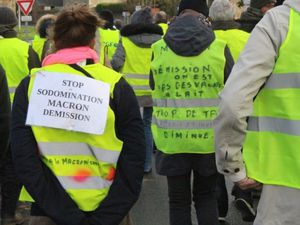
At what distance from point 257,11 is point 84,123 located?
3011 mm

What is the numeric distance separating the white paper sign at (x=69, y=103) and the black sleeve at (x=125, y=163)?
0.29 ft

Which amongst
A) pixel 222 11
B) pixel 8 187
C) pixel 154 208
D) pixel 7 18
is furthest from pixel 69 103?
pixel 154 208

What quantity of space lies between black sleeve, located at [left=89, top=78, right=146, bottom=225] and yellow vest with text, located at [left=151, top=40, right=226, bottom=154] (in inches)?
47.8

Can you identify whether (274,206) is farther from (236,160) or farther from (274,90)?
(274,90)

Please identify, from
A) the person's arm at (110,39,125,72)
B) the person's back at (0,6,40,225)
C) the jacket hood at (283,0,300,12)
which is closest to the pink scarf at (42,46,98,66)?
the jacket hood at (283,0,300,12)

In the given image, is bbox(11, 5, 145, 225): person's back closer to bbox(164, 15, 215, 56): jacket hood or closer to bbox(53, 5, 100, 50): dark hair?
bbox(53, 5, 100, 50): dark hair

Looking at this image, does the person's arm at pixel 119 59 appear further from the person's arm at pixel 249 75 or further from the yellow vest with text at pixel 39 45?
the person's arm at pixel 249 75

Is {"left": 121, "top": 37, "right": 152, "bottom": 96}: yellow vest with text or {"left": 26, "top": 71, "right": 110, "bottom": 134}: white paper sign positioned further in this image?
{"left": 121, "top": 37, "right": 152, "bottom": 96}: yellow vest with text

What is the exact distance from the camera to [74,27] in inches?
112

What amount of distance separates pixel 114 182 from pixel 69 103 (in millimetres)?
432

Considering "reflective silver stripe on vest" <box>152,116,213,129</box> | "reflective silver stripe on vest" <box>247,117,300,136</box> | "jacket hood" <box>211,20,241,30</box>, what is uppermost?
"reflective silver stripe on vest" <box>247,117,300,136</box>

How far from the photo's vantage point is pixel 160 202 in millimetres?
6207

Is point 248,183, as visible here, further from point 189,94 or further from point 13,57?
point 13,57

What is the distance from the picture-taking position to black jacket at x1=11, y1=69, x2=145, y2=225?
2740 mm
